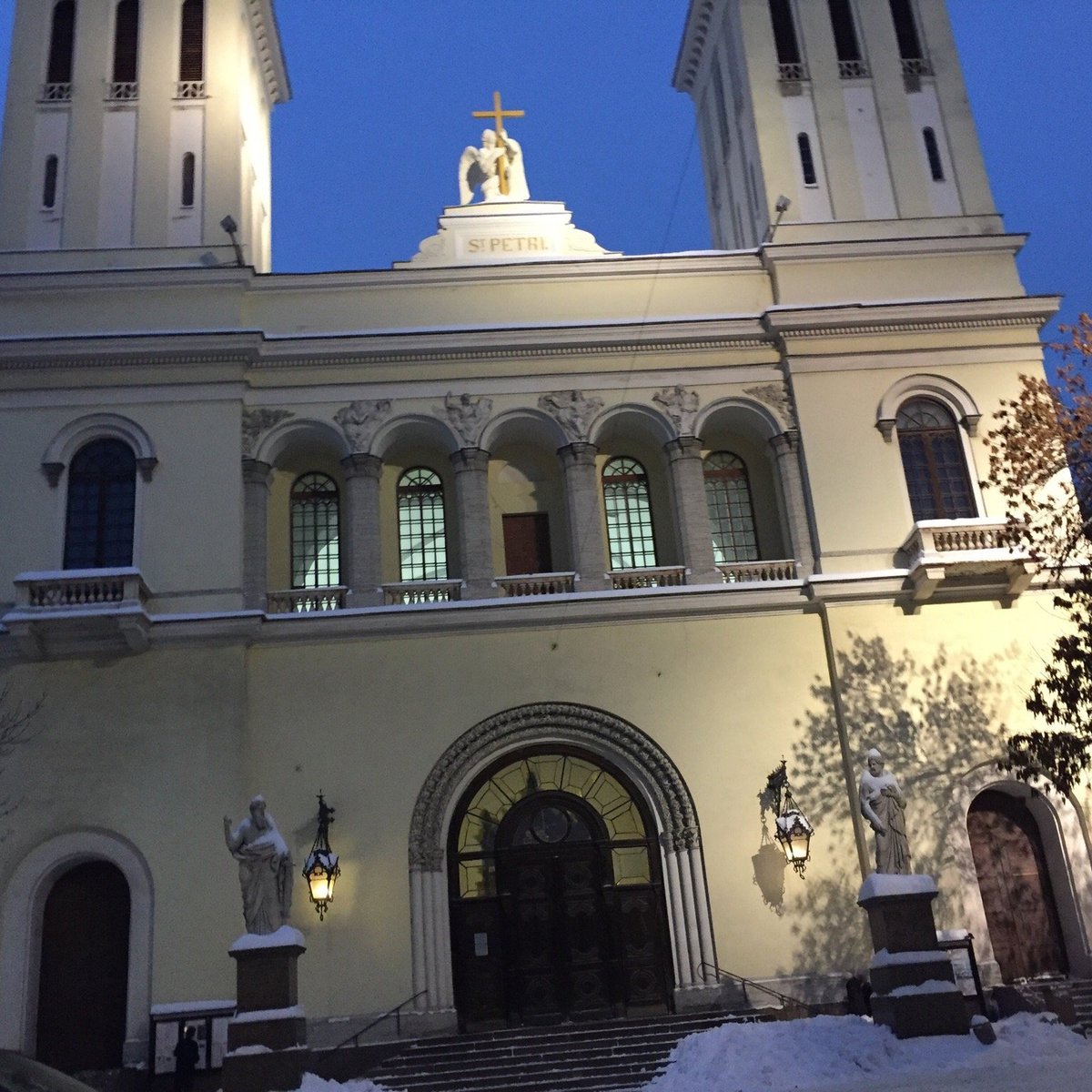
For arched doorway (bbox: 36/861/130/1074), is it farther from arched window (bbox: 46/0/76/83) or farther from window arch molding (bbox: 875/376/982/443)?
arched window (bbox: 46/0/76/83)

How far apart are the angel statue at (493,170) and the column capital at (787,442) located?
7.38 m

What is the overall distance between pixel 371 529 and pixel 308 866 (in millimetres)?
6031

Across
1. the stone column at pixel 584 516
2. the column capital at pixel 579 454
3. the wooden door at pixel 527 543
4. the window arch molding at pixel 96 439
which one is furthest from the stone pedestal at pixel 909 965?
the window arch molding at pixel 96 439

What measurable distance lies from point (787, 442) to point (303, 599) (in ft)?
29.7

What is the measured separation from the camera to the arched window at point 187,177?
26.3 meters

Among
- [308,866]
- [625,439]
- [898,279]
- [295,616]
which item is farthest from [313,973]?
[898,279]

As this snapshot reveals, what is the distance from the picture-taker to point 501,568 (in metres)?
24.7

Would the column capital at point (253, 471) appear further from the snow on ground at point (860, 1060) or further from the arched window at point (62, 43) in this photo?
the snow on ground at point (860, 1060)

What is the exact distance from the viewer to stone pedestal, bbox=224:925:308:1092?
17.3 meters

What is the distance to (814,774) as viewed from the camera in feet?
73.5

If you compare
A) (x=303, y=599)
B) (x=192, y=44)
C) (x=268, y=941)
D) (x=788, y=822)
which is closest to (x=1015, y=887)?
(x=788, y=822)

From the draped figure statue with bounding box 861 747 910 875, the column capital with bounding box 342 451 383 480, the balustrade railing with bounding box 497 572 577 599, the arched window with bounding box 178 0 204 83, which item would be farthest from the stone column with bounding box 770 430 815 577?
the arched window with bounding box 178 0 204 83

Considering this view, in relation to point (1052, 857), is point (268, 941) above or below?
below

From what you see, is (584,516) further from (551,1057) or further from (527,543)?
(551,1057)
